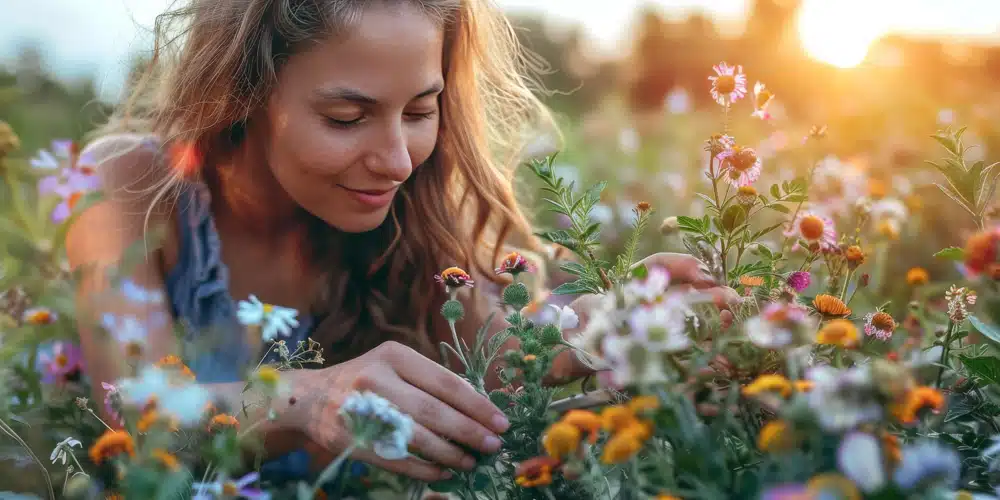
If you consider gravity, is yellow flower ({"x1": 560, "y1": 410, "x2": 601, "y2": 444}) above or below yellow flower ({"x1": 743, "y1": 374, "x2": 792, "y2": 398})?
below

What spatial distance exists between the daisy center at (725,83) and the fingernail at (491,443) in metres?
0.53

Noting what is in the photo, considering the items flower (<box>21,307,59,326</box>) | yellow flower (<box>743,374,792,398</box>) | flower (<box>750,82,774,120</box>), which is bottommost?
flower (<box>21,307,59,326</box>)

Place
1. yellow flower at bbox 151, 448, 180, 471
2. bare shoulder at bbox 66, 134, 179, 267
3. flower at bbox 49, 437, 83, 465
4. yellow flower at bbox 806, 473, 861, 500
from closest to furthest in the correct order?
1. yellow flower at bbox 806, 473, 861, 500
2. yellow flower at bbox 151, 448, 180, 471
3. flower at bbox 49, 437, 83, 465
4. bare shoulder at bbox 66, 134, 179, 267

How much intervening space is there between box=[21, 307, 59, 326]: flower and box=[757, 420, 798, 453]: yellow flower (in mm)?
1344

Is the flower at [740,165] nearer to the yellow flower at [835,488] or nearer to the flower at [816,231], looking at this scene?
the flower at [816,231]

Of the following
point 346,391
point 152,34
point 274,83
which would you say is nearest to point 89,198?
point 274,83

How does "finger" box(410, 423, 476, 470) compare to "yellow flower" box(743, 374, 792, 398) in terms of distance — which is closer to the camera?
"yellow flower" box(743, 374, 792, 398)

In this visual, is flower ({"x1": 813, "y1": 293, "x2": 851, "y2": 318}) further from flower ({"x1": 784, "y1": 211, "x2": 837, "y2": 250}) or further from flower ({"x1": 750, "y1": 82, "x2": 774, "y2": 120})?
flower ({"x1": 750, "y1": 82, "x2": 774, "y2": 120})

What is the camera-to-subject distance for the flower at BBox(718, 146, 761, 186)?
3.19ft

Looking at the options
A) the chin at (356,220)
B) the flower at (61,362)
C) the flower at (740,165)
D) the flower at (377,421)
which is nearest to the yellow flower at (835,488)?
the flower at (377,421)

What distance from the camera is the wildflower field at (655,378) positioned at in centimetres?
58

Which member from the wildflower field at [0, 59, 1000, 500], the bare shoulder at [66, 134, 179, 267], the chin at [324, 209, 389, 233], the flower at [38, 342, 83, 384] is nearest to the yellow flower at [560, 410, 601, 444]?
the wildflower field at [0, 59, 1000, 500]

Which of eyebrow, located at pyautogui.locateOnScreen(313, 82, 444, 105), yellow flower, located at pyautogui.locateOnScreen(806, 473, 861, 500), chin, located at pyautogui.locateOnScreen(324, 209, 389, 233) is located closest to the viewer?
yellow flower, located at pyautogui.locateOnScreen(806, 473, 861, 500)

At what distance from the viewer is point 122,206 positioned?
5.35 feet
